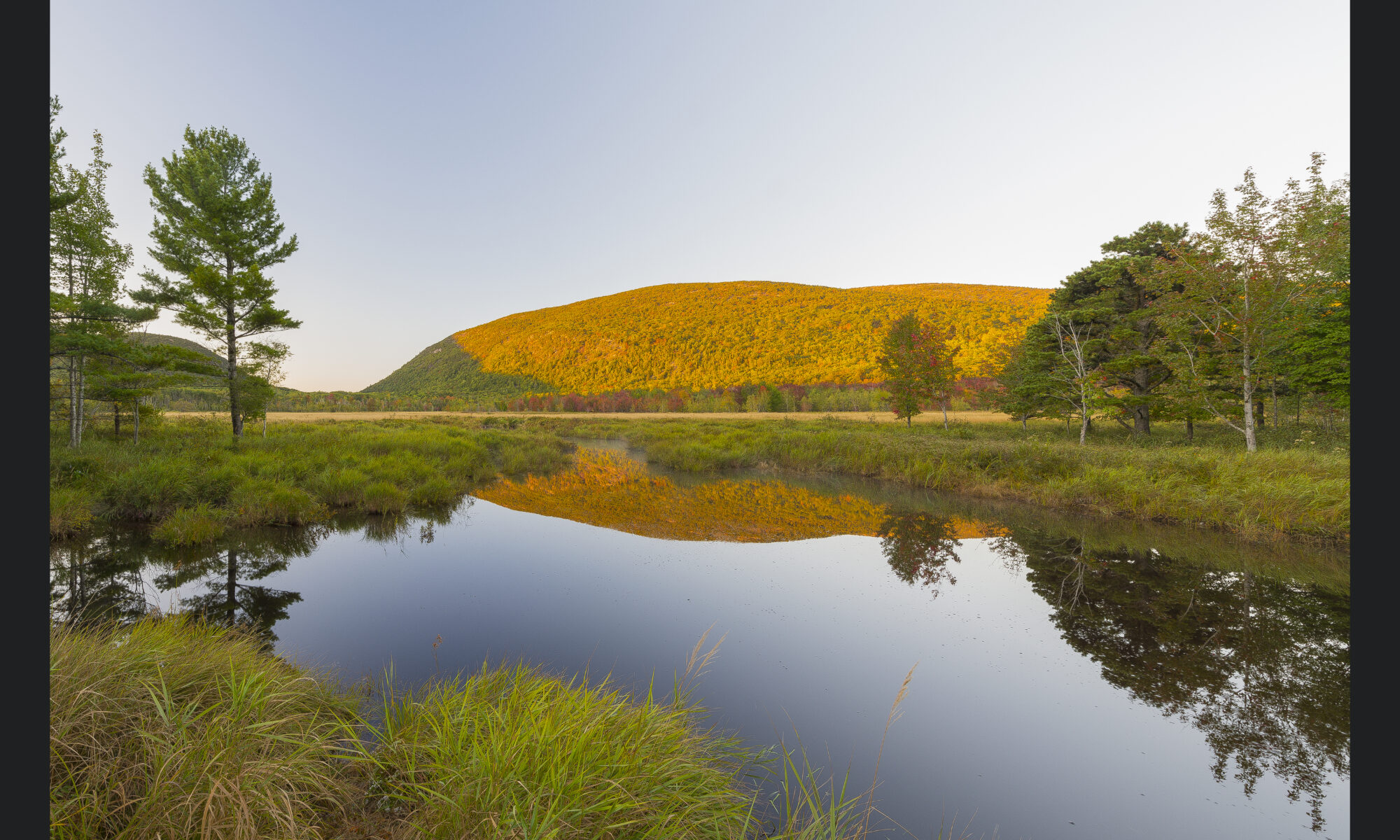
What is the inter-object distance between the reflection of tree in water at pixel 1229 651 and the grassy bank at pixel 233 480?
571 inches

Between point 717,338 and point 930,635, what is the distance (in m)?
66.7

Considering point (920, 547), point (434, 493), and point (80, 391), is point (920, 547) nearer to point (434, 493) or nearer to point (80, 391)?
point (434, 493)

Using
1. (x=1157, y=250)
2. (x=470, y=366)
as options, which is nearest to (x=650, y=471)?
(x=1157, y=250)

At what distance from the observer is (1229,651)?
5062 millimetres

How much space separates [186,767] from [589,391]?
6820 cm

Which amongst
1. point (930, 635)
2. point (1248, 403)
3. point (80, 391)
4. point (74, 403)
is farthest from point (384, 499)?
point (1248, 403)

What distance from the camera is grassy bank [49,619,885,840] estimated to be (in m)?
2.04

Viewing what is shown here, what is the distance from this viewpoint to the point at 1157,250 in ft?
65.8

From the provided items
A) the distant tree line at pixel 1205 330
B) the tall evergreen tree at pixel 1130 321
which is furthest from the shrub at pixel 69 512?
the tall evergreen tree at pixel 1130 321

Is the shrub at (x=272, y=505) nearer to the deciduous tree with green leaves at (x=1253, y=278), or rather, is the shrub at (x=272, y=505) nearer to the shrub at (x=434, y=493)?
the shrub at (x=434, y=493)

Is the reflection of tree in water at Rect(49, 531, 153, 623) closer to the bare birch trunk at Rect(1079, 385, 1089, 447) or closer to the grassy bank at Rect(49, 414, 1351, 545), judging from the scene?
the grassy bank at Rect(49, 414, 1351, 545)

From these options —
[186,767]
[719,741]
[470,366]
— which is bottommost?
[719,741]

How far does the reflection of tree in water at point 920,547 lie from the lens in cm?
796

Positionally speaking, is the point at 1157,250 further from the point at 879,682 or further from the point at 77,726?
the point at 77,726
